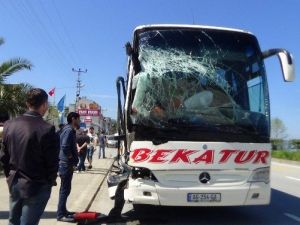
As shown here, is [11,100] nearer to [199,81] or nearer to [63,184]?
[63,184]

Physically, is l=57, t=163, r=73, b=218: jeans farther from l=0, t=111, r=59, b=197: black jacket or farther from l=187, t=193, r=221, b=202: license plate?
l=0, t=111, r=59, b=197: black jacket

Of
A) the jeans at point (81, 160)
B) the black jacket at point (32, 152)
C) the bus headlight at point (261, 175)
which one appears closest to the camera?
the black jacket at point (32, 152)

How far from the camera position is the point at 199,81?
898 centimetres

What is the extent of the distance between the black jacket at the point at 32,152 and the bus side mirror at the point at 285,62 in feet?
16.7

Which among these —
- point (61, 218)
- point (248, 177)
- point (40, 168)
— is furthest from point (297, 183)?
point (40, 168)

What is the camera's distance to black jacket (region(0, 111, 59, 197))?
198 inches

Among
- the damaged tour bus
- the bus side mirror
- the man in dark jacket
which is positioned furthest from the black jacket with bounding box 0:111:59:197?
the bus side mirror

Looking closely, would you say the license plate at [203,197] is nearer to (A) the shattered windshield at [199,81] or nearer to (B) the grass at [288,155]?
(A) the shattered windshield at [199,81]

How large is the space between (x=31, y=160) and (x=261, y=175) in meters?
4.97

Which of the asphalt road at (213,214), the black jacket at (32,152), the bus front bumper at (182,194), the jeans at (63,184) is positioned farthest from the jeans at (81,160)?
the black jacket at (32,152)

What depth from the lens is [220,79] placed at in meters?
9.05

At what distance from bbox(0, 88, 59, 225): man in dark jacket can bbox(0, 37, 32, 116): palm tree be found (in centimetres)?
1535

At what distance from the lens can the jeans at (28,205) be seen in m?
5.05

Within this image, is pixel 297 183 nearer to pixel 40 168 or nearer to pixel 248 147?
pixel 248 147
